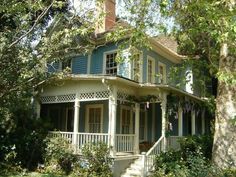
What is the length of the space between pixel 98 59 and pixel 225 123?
9.66 m

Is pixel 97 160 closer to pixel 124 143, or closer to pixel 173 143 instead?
pixel 124 143

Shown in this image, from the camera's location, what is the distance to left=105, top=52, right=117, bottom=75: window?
1919 centimetres

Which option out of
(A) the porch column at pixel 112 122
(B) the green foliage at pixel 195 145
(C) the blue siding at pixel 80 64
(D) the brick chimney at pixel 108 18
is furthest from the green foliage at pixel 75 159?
(D) the brick chimney at pixel 108 18

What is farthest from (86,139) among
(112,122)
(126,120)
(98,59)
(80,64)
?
(80,64)

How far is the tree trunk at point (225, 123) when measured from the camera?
1228 centimetres

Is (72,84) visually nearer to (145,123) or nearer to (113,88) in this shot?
(113,88)

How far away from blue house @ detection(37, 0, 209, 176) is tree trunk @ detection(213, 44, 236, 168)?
2991 mm

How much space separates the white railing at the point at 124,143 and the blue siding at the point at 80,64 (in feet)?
19.6

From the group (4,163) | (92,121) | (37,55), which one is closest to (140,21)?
(37,55)

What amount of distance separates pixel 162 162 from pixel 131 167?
154 cm

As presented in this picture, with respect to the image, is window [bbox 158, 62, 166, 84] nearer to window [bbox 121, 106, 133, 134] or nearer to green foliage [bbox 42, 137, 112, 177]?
window [bbox 121, 106, 133, 134]

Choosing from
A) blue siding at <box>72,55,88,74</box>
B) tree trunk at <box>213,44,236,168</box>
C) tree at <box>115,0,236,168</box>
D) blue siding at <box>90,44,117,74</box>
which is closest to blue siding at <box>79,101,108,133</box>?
blue siding at <box>90,44,117,74</box>

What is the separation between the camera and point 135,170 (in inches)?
574

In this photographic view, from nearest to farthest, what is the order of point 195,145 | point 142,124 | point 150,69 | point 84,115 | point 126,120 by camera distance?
point 195,145 < point 126,120 < point 84,115 < point 142,124 < point 150,69
